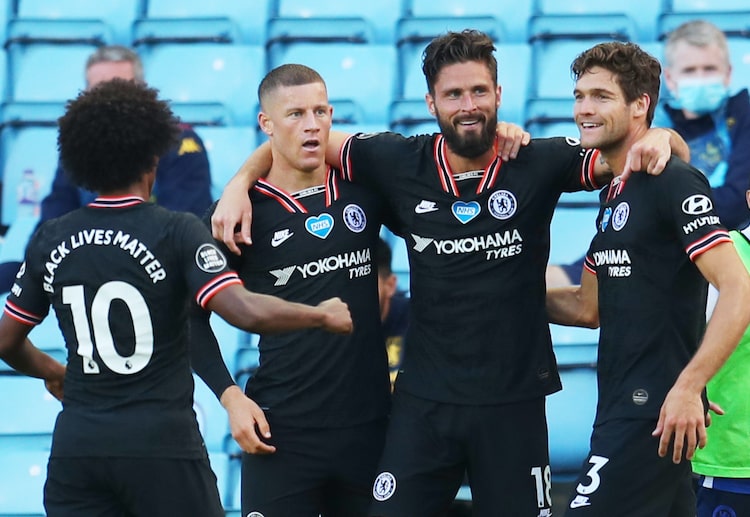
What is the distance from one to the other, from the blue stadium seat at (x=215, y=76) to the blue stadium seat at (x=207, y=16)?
0.19 metres

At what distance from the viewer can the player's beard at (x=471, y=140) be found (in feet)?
16.4

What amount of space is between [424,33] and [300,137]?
155 inches

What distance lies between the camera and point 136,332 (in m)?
4.33

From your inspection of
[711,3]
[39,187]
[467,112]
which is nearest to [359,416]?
[467,112]

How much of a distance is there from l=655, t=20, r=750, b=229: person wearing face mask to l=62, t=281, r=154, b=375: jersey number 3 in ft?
13.2

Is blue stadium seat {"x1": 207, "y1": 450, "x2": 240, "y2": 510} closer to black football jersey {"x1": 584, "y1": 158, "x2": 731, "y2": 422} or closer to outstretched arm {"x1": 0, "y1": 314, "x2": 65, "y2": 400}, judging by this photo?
outstretched arm {"x1": 0, "y1": 314, "x2": 65, "y2": 400}

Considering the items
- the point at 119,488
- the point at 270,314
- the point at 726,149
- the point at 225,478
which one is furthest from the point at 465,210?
the point at 726,149

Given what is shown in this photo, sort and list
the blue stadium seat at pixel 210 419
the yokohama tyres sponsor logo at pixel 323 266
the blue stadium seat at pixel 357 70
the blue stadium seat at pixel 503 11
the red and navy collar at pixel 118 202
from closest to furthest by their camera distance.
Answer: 1. the red and navy collar at pixel 118 202
2. the yokohama tyres sponsor logo at pixel 323 266
3. the blue stadium seat at pixel 210 419
4. the blue stadium seat at pixel 357 70
5. the blue stadium seat at pixel 503 11

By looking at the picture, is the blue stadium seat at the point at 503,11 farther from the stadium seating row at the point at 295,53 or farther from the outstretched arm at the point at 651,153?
the outstretched arm at the point at 651,153

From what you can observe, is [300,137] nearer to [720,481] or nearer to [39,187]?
[720,481]

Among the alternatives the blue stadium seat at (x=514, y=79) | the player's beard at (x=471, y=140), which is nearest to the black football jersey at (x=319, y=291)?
the player's beard at (x=471, y=140)

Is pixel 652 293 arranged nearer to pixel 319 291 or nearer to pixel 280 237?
pixel 319 291

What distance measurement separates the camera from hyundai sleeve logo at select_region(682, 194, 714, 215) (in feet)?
14.6

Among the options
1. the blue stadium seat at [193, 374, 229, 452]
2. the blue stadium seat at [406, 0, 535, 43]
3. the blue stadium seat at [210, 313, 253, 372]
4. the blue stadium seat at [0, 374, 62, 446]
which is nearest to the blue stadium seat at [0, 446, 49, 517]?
the blue stadium seat at [0, 374, 62, 446]
